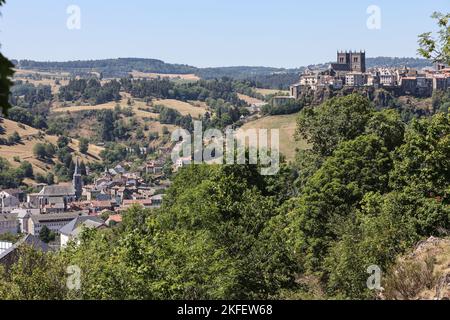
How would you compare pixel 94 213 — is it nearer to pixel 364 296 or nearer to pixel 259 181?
pixel 259 181

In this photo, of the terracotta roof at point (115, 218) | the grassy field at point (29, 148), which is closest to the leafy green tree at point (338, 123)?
the terracotta roof at point (115, 218)

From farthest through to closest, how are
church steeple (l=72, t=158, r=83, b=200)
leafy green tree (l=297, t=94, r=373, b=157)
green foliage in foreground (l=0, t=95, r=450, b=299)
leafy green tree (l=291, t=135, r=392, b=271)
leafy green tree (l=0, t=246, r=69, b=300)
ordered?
church steeple (l=72, t=158, r=83, b=200) < leafy green tree (l=297, t=94, r=373, b=157) < leafy green tree (l=291, t=135, r=392, b=271) < green foliage in foreground (l=0, t=95, r=450, b=299) < leafy green tree (l=0, t=246, r=69, b=300)

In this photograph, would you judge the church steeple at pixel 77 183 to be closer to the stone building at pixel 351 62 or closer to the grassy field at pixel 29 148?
the grassy field at pixel 29 148

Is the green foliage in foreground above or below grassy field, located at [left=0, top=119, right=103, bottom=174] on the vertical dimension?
above

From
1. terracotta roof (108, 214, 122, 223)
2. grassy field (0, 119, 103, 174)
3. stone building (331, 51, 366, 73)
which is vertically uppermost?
stone building (331, 51, 366, 73)

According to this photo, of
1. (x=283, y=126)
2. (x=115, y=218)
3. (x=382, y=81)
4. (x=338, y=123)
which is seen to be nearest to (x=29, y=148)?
(x=283, y=126)

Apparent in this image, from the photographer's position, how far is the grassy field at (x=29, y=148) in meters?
151

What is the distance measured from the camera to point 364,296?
16.6 m

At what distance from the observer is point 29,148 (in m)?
160

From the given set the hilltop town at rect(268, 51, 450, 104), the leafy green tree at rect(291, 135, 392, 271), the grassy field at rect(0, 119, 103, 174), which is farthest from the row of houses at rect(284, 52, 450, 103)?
the leafy green tree at rect(291, 135, 392, 271)

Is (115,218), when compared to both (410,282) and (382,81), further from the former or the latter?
(410,282)

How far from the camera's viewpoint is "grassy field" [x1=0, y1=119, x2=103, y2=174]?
5935 inches

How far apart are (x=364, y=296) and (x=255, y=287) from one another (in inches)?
153

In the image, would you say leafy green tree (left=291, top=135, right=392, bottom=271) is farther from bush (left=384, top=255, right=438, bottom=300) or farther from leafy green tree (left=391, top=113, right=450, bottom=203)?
bush (left=384, top=255, right=438, bottom=300)
